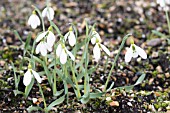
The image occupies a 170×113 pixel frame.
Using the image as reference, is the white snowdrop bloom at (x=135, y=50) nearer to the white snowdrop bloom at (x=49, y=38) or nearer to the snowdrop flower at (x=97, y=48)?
the snowdrop flower at (x=97, y=48)

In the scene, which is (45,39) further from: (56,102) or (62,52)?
(56,102)

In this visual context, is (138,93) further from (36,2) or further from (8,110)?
(36,2)

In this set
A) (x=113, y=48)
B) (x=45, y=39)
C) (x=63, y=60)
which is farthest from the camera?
(x=113, y=48)

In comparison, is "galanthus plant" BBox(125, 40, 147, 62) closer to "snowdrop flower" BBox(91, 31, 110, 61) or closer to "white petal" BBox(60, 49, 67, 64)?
"snowdrop flower" BBox(91, 31, 110, 61)

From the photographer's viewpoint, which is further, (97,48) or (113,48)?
(113,48)

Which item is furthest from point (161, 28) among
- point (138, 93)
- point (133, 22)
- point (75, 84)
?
point (75, 84)

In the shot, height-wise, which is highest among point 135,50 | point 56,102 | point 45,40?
point 45,40

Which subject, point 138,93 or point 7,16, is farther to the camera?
point 7,16

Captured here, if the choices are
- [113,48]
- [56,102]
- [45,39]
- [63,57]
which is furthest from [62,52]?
[113,48]

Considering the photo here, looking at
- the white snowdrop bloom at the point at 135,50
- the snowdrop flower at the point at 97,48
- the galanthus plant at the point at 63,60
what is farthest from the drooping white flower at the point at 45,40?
the white snowdrop bloom at the point at 135,50
